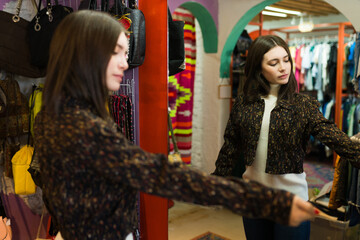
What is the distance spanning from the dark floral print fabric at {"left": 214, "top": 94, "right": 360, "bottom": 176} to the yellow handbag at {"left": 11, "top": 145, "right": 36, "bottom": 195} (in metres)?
1.45

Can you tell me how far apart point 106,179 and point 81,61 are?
0.34m

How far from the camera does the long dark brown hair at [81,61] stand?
1.02 meters

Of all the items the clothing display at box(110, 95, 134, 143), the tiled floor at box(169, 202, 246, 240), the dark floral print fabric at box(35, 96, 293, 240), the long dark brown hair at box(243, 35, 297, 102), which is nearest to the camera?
the dark floral print fabric at box(35, 96, 293, 240)

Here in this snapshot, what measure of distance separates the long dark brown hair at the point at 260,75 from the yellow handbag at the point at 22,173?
1491 millimetres

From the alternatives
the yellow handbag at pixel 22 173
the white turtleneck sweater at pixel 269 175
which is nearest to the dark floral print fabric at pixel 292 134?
the white turtleneck sweater at pixel 269 175

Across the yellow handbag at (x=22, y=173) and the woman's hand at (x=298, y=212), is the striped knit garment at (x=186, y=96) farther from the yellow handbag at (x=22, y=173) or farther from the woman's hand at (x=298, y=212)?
the woman's hand at (x=298, y=212)

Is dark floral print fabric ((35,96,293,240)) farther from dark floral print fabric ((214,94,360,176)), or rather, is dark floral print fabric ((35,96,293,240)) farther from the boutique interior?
dark floral print fabric ((214,94,360,176))

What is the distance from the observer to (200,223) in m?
3.60

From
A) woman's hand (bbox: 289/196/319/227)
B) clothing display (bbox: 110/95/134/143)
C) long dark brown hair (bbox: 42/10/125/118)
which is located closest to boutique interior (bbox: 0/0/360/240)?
clothing display (bbox: 110/95/134/143)

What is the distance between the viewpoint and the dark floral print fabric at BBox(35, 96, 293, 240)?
0.98 metres

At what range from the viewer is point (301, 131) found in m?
1.77

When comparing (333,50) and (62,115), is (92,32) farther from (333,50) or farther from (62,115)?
(333,50)

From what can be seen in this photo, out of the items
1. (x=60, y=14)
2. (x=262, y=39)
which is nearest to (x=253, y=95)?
(x=262, y=39)

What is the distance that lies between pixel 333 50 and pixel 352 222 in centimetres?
390
